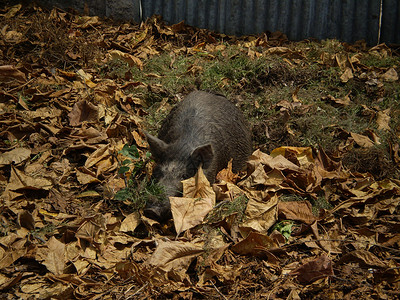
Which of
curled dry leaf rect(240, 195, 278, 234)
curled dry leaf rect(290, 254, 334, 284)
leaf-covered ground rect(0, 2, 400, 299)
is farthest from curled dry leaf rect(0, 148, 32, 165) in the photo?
curled dry leaf rect(290, 254, 334, 284)

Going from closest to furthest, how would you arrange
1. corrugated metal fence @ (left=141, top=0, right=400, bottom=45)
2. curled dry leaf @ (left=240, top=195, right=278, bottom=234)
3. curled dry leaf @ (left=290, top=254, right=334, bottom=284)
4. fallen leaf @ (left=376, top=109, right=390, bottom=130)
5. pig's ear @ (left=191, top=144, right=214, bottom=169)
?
curled dry leaf @ (left=290, top=254, right=334, bottom=284) < curled dry leaf @ (left=240, top=195, right=278, bottom=234) < pig's ear @ (left=191, top=144, right=214, bottom=169) < fallen leaf @ (left=376, top=109, right=390, bottom=130) < corrugated metal fence @ (left=141, top=0, right=400, bottom=45)

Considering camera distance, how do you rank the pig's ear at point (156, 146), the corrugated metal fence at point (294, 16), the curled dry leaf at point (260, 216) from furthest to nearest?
the corrugated metal fence at point (294, 16), the pig's ear at point (156, 146), the curled dry leaf at point (260, 216)

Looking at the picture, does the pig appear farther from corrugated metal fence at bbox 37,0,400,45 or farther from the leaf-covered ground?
corrugated metal fence at bbox 37,0,400,45

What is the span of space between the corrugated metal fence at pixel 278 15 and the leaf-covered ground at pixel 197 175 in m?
0.30

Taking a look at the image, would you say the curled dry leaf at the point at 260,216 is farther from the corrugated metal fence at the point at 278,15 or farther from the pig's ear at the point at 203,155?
the corrugated metal fence at the point at 278,15

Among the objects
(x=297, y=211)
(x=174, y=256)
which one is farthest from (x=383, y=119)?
(x=174, y=256)

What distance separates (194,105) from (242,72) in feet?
4.82

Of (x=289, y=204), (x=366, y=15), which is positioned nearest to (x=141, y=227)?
(x=289, y=204)

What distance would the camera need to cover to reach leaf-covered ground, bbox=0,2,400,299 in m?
→ 3.05

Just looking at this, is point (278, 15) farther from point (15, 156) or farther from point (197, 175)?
point (15, 156)

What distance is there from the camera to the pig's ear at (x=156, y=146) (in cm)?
414

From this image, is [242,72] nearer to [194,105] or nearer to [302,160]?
[194,105]

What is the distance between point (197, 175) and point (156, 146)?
0.55 metres

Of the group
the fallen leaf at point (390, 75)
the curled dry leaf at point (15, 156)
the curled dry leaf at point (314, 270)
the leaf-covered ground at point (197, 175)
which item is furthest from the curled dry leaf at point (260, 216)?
the fallen leaf at point (390, 75)
